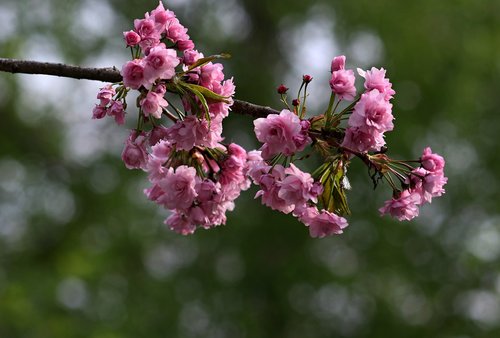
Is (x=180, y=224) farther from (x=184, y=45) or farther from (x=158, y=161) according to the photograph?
(x=184, y=45)

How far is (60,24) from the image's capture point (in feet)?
50.4

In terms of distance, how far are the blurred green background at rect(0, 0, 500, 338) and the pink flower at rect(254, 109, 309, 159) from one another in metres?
9.67

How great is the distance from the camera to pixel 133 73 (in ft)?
7.88

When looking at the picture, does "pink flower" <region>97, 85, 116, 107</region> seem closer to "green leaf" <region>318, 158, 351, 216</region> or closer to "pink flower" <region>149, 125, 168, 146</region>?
"pink flower" <region>149, 125, 168, 146</region>

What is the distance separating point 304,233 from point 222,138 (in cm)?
1022

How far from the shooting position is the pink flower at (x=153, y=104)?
2393 mm

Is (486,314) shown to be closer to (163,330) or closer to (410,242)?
(410,242)

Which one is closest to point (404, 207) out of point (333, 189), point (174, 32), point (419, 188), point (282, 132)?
point (419, 188)

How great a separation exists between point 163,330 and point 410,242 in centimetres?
411

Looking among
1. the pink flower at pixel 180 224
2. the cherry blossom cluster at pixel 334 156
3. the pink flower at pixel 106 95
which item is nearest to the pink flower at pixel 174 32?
the pink flower at pixel 106 95

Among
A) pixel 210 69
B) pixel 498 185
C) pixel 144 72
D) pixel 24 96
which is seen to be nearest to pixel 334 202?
pixel 210 69

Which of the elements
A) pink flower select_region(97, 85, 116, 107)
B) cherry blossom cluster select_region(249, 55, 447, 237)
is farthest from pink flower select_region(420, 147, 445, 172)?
pink flower select_region(97, 85, 116, 107)

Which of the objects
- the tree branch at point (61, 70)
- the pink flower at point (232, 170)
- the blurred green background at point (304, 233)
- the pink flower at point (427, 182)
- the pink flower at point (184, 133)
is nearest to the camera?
the tree branch at point (61, 70)

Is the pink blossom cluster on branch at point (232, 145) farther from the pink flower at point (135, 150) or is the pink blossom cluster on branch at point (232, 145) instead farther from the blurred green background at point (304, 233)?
the blurred green background at point (304, 233)
